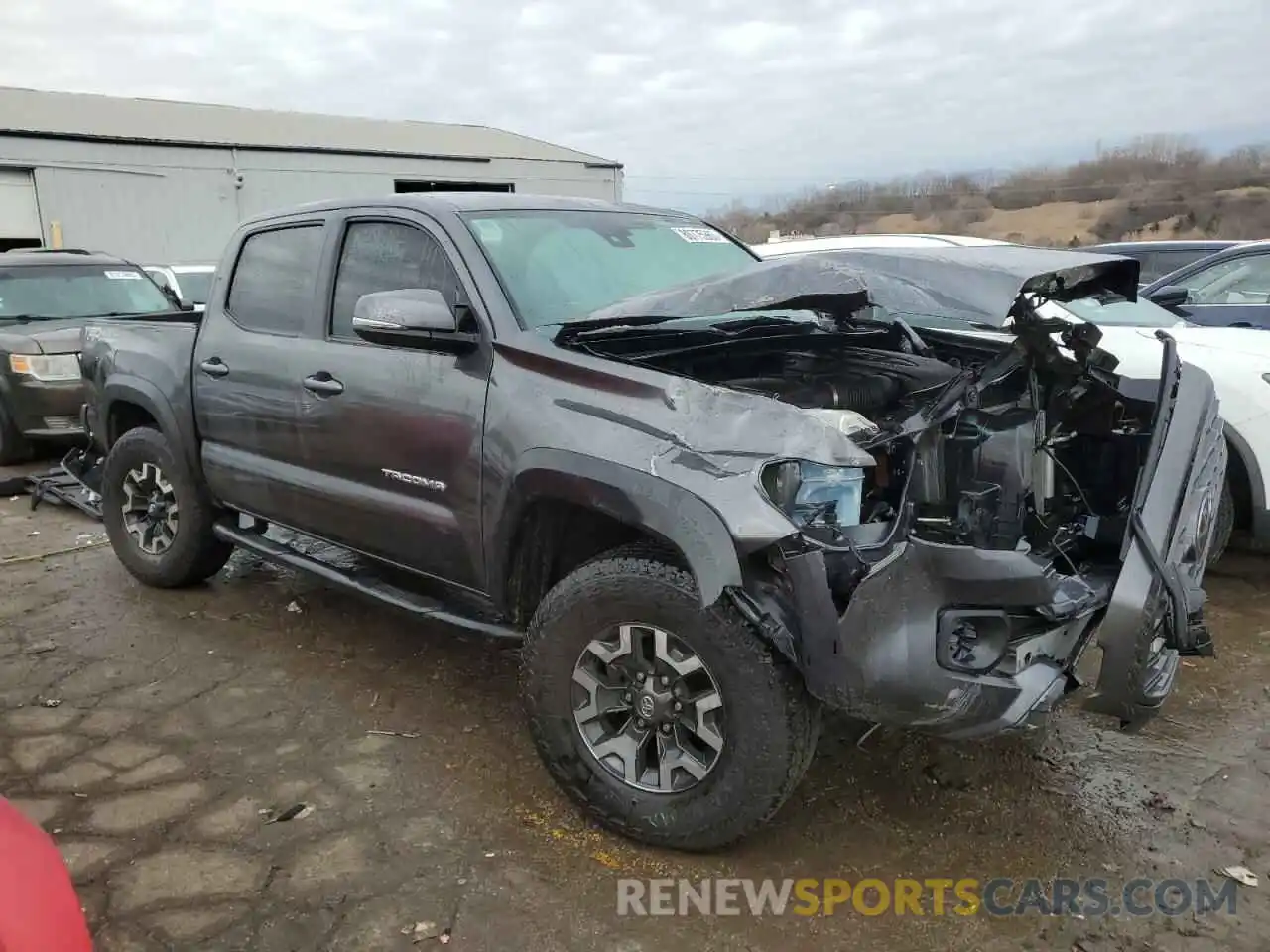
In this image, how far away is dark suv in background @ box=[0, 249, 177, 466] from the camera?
7910 mm

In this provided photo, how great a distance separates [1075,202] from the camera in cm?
4194

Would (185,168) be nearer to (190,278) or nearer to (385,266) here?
(190,278)

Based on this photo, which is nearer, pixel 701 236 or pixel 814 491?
pixel 814 491

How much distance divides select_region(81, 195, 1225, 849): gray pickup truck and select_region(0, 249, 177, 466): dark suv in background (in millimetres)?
4610

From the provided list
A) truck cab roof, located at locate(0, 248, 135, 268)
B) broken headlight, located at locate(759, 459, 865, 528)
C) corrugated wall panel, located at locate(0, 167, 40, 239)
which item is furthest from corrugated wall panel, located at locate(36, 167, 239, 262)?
broken headlight, located at locate(759, 459, 865, 528)

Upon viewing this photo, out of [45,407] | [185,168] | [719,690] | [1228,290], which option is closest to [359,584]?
[719,690]

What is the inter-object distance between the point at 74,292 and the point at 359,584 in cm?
692

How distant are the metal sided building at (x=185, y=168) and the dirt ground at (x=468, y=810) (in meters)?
14.2

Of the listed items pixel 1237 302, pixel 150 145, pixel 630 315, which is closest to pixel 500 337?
pixel 630 315

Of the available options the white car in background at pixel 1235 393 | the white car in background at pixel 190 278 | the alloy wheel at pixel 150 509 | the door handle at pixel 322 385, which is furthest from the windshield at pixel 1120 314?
the white car in background at pixel 190 278

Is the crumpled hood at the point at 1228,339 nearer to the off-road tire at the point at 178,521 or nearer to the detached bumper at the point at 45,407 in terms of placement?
Answer: the off-road tire at the point at 178,521

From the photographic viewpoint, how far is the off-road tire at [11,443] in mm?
8125

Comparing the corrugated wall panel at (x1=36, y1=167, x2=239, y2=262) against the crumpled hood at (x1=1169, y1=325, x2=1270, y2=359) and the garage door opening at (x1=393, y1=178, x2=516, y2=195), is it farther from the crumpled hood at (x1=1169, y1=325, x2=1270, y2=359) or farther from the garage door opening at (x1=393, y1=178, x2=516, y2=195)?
the crumpled hood at (x1=1169, y1=325, x2=1270, y2=359)

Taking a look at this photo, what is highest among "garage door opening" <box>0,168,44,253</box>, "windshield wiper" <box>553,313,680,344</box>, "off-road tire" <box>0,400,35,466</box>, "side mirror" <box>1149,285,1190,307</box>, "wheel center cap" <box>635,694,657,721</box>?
"garage door opening" <box>0,168,44,253</box>
